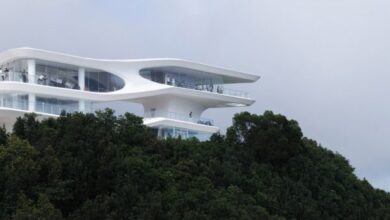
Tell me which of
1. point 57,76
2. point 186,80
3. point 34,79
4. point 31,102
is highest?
point 186,80

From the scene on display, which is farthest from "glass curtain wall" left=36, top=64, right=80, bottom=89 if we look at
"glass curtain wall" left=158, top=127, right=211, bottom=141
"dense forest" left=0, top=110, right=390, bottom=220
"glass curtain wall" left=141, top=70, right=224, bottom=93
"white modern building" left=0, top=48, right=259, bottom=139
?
"dense forest" left=0, top=110, right=390, bottom=220

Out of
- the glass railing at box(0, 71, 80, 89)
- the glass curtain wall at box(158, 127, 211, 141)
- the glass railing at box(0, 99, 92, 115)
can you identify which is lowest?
the glass curtain wall at box(158, 127, 211, 141)

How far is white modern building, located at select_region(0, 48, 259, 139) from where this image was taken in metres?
54.6

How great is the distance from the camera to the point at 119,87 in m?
61.3

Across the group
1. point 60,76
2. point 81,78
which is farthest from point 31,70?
point 81,78

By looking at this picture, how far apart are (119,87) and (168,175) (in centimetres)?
2079

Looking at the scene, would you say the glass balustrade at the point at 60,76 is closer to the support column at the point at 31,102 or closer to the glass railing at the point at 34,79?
the glass railing at the point at 34,79

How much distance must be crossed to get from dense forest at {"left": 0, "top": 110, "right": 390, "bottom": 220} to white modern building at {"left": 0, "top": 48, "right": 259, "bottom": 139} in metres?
9.99

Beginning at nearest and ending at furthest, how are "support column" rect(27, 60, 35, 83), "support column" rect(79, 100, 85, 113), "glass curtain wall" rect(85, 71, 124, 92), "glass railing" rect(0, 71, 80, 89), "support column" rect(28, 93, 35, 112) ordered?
"support column" rect(28, 93, 35, 112)
"glass railing" rect(0, 71, 80, 89)
"support column" rect(27, 60, 35, 83)
"support column" rect(79, 100, 85, 113)
"glass curtain wall" rect(85, 71, 124, 92)

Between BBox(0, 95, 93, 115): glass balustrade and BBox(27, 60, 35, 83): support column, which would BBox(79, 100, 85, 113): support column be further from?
BBox(27, 60, 35, 83): support column

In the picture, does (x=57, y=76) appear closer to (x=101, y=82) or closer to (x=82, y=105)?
(x=82, y=105)

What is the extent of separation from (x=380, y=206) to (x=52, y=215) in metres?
23.4

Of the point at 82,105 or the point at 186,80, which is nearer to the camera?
the point at 82,105

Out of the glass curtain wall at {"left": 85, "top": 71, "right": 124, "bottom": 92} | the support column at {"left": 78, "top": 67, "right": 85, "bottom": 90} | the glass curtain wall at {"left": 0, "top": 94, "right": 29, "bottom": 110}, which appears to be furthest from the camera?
the glass curtain wall at {"left": 85, "top": 71, "right": 124, "bottom": 92}
